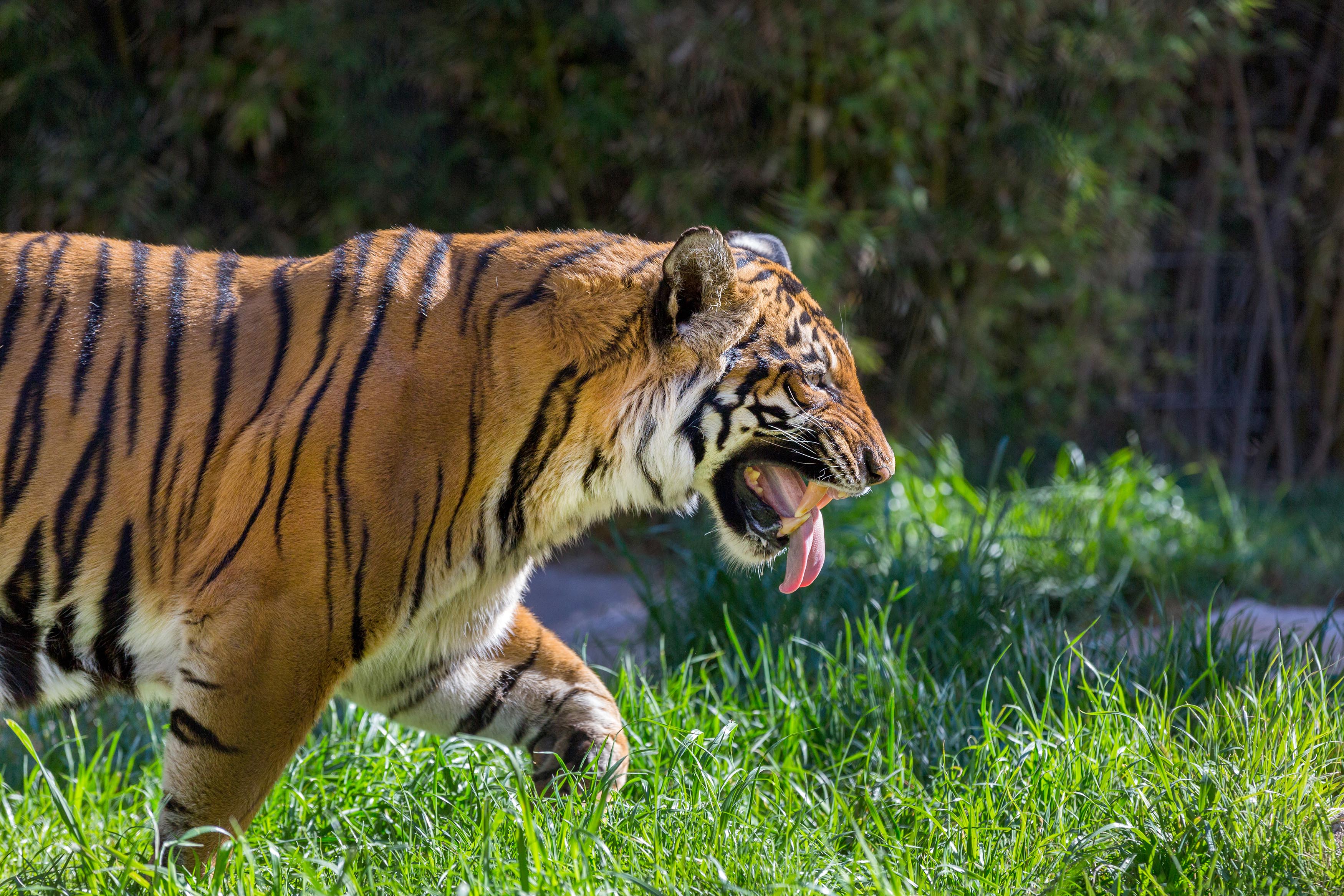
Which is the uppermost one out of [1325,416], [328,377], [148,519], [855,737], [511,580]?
[328,377]

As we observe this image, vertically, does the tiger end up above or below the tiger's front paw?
above

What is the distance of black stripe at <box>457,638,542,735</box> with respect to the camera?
7.95 ft

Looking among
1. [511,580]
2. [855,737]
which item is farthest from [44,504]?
[855,737]

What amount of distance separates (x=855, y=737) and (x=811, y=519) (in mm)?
593

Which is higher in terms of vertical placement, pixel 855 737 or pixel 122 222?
pixel 122 222

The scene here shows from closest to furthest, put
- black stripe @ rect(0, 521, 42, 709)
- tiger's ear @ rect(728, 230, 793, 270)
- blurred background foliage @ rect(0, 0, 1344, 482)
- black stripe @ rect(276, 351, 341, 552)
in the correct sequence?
1. black stripe @ rect(276, 351, 341, 552)
2. black stripe @ rect(0, 521, 42, 709)
3. tiger's ear @ rect(728, 230, 793, 270)
4. blurred background foliage @ rect(0, 0, 1344, 482)

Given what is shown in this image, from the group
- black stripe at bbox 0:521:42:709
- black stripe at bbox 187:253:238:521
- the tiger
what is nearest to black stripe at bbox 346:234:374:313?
the tiger

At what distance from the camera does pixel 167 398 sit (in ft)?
7.29

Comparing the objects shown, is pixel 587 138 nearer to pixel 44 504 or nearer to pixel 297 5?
pixel 297 5

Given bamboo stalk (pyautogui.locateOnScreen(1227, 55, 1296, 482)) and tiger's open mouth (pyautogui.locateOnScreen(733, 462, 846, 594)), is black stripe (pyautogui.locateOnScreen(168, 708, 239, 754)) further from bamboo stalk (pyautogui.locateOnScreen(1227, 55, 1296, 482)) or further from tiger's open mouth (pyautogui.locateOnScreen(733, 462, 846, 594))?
bamboo stalk (pyautogui.locateOnScreen(1227, 55, 1296, 482))

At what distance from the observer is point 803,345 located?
7.51ft

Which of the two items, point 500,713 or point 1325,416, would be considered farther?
point 1325,416

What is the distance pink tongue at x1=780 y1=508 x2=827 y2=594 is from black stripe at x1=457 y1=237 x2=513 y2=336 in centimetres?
72

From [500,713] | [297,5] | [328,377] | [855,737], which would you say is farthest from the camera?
[297,5]
